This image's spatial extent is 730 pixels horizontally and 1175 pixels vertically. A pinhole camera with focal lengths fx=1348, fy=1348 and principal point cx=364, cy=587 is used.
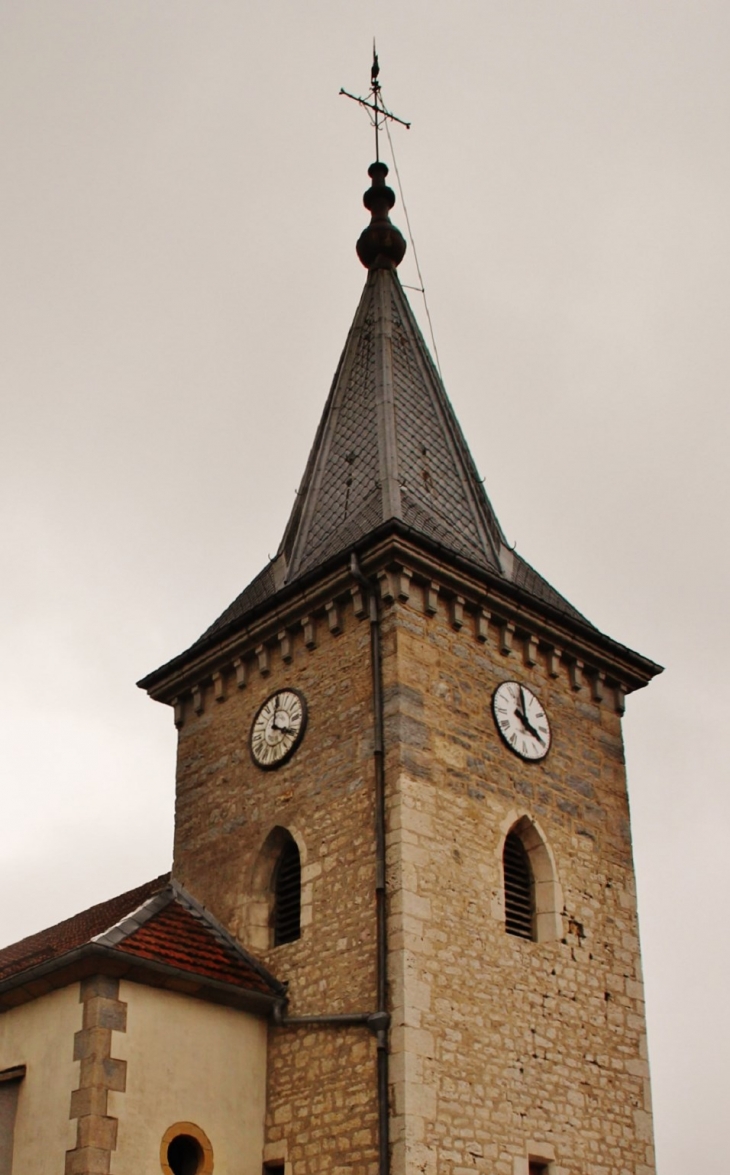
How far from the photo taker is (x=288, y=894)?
50.8 ft

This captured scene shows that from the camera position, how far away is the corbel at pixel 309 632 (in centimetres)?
1616

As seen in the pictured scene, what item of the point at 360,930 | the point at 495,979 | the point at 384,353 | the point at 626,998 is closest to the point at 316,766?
the point at 360,930

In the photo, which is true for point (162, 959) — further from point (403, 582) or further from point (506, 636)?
point (506, 636)

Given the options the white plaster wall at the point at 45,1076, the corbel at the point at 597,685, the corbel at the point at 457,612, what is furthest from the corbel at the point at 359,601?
the white plaster wall at the point at 45,1076

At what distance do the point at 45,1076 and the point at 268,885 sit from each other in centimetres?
351

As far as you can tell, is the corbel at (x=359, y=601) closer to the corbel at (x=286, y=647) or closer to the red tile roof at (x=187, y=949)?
the corbel at (x=286, y=647)

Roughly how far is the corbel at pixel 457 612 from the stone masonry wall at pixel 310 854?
3.67ft

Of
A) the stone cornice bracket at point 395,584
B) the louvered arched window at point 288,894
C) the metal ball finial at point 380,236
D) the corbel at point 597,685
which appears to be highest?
the metal ball finial at point 380,236

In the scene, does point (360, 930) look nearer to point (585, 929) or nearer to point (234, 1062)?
point (234, 1062)

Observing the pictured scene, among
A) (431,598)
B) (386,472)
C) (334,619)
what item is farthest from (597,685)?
(386,472)

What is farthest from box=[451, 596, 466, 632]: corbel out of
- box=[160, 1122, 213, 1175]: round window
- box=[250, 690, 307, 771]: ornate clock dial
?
box=[160, 1122, 213, 1175]: round window

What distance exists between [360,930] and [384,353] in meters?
9.28

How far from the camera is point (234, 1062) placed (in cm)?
1407

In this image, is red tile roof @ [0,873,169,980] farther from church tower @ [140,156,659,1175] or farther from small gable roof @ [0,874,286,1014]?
church tower @ [140,156,659,1175]
